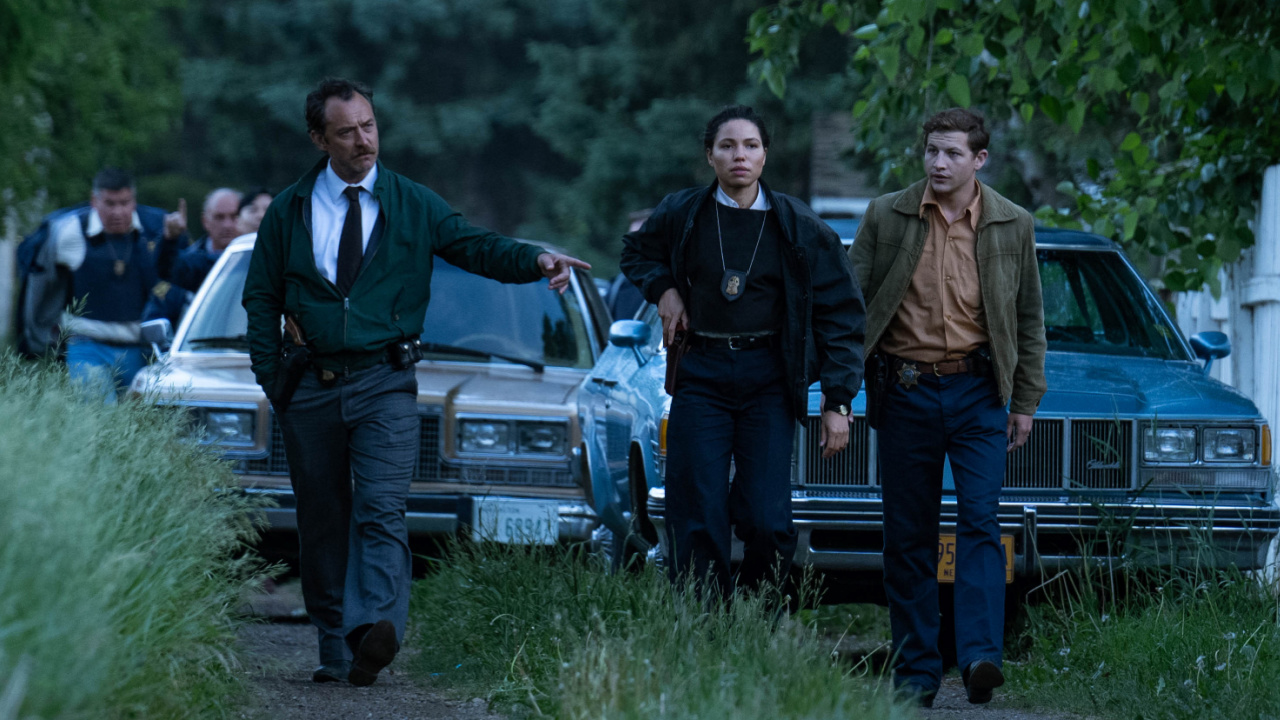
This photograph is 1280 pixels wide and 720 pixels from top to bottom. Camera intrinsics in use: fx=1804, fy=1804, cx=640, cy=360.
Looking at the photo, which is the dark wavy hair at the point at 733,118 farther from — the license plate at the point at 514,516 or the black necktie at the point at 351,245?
the license plate at the point at 514,516

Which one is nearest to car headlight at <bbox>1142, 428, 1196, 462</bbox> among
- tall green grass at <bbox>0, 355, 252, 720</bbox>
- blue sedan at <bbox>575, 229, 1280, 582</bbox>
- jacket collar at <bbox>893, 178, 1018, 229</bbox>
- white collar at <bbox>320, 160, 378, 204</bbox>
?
blue sedan at <bbox>575, 229, 1280, 582</bbox>

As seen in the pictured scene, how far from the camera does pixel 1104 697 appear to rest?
19.7 ft

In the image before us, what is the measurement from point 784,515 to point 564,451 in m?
2.70

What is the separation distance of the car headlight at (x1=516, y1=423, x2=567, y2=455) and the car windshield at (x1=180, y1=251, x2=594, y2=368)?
2.45 feet

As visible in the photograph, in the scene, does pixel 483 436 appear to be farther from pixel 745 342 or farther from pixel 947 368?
pixel 947 368

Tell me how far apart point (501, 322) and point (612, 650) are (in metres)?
4.89

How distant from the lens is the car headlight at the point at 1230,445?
6.80 m

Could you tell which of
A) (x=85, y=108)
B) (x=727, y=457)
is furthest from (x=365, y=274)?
(x=85, y=108)

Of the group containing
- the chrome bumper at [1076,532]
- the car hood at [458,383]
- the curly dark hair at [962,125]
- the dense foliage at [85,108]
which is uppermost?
the dense foliage at [85,108]

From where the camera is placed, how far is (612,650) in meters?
4.70

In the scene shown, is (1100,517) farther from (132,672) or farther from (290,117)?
(290,117)

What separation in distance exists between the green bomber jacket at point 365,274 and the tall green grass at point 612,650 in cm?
108


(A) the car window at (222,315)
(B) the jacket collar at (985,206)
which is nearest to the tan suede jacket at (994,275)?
(B) the jacket collar at (985,206)

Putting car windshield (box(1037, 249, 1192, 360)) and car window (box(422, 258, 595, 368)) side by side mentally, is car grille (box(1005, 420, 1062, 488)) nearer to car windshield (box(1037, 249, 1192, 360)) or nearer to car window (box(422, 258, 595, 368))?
car windshield (box(1037, 249, 1192, 360))
